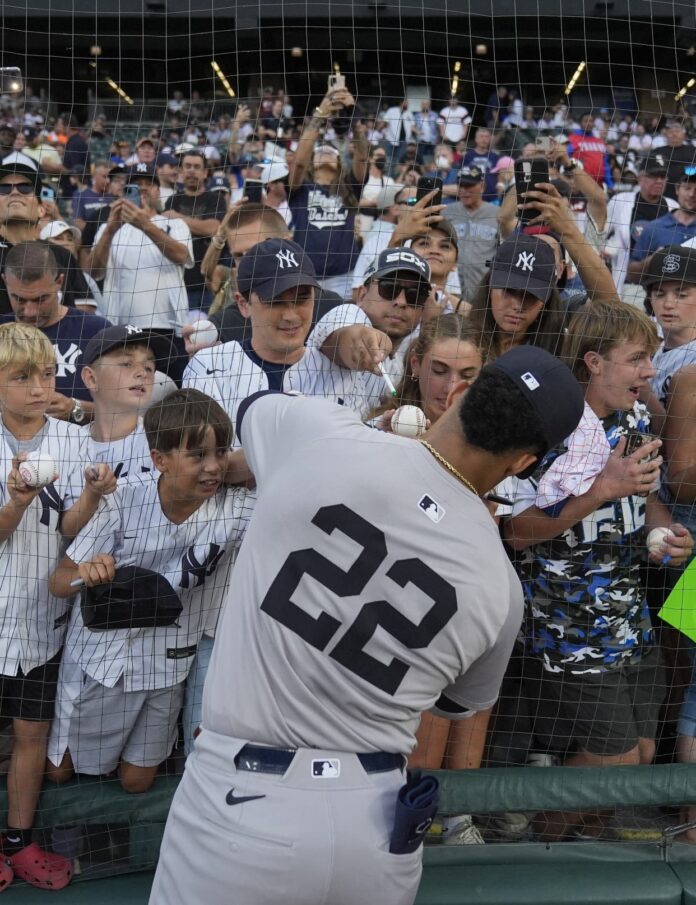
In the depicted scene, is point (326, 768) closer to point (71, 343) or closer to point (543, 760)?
point (543, 760)

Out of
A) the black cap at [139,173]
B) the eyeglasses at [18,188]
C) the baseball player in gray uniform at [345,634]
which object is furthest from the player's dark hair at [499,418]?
the black cap at [139,173]

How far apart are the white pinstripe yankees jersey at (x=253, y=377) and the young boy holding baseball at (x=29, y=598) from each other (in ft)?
1.67

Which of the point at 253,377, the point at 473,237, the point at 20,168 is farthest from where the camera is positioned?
the point at 473,237

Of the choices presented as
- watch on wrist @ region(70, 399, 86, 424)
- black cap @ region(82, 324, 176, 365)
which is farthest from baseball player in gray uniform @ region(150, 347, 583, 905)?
watch on wrist @ region(70, 399, 86, 424)

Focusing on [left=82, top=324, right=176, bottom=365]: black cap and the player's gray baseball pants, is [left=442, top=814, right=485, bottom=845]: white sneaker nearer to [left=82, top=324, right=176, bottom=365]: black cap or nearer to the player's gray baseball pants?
the player's gray baseball pants

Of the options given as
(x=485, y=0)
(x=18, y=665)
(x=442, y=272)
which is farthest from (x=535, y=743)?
(x=485, y=0)

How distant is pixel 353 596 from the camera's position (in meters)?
1.70

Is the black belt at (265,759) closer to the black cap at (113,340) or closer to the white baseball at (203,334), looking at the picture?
the black cap at (113,340)

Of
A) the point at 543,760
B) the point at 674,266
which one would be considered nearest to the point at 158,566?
the point at 543,760

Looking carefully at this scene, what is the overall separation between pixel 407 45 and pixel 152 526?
33.2 ft

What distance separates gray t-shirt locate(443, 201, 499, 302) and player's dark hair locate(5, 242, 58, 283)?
91.7 inches

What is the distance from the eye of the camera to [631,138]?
1242cm

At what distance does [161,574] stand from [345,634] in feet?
3.91

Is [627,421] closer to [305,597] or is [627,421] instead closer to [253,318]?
[253,318]
